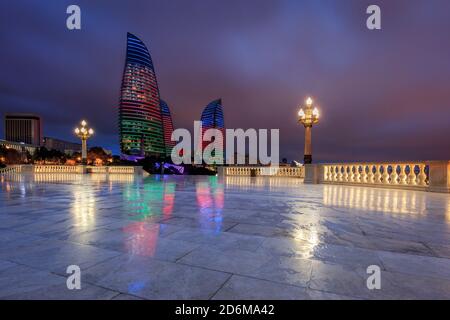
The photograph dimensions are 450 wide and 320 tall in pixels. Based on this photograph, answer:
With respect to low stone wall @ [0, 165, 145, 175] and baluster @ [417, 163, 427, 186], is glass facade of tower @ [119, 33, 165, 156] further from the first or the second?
baluster @ [417, 163, 427, 186]

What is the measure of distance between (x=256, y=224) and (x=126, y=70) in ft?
363

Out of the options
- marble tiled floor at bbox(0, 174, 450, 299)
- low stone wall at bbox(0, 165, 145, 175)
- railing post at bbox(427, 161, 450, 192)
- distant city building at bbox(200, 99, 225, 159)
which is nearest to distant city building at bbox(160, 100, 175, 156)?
distant city building at bbox(200, 99, 225, 159)

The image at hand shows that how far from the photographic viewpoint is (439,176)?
10156 mm

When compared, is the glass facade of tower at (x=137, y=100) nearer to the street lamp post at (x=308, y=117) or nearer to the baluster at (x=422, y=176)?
the street lamp post at (x=308, y=117)

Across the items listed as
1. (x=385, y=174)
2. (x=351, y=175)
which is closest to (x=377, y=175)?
(x=385, y=174)

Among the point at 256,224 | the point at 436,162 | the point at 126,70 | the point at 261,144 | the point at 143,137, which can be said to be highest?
the point at 126,70

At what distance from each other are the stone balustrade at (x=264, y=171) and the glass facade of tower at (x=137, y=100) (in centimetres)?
8344

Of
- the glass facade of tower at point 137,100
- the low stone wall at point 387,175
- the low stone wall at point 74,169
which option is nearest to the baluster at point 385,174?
the low stone wall at point 387,175

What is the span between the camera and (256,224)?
189 inches

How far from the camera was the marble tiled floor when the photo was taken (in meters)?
2.26

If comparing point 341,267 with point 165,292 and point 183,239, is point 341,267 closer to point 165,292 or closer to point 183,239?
point 165,292

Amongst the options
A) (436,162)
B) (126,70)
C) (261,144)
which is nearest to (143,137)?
(126,70)

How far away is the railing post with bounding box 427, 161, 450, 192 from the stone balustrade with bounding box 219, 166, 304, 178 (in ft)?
37.8

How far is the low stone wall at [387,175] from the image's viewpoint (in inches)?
401
